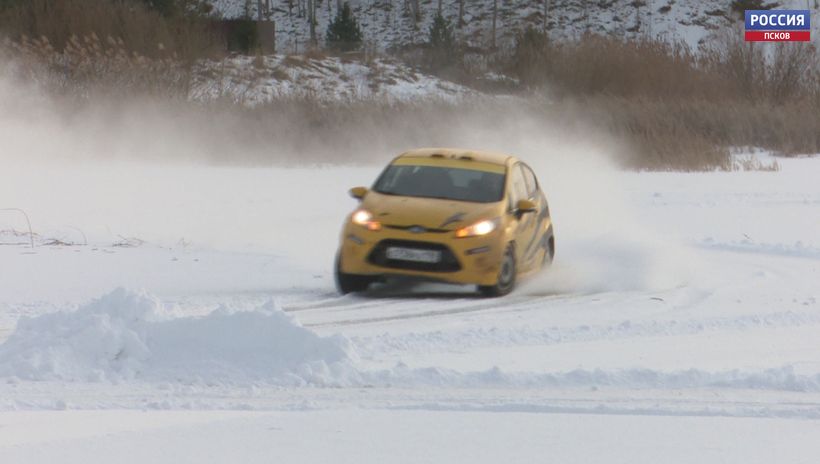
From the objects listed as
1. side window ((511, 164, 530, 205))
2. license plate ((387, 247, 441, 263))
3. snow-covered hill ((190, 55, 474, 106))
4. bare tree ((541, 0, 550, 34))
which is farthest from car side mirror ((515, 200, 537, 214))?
bare tree ((541, 0, 550, 34))

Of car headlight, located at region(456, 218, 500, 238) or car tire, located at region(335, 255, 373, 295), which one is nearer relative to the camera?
car headlight, located at region(456, 218, 500, 238)

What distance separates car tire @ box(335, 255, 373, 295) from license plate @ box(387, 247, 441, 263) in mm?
466

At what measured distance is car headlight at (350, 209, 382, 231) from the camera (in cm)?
1340

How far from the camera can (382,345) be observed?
34.1 ft

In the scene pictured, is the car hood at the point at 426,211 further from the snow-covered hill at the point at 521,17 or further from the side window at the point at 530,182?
the snow-covered hill at the point at 521,17

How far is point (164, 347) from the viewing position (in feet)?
31.0

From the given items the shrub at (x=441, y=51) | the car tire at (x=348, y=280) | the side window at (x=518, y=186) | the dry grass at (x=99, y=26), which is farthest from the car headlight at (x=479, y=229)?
the shrub at (x=441, y=51)

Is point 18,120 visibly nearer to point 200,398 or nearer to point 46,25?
point 46,25

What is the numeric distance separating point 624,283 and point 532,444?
7.48 m

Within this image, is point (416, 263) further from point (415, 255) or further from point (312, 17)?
point (312, 17)

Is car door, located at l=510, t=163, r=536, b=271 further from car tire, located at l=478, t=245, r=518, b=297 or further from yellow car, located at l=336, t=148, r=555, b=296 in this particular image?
car tire, located at l=478, t=245, r=518, b=297

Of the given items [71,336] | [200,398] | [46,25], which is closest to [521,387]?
[200,398]

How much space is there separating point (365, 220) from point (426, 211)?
62 cm

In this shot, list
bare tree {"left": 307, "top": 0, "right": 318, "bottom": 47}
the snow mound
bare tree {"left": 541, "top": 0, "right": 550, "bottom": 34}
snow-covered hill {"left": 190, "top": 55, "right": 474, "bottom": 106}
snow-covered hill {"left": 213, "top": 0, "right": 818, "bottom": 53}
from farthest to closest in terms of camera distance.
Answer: bare tree {"left": 541, "top": 0, "right": 550, "bottom": 34}, snow-covered hill {"left": 213, "top": 0, "right": 818, "bottom": 53}, bare tree {"left": 307, "top": 0, "right": 318, "bottom": 47}, snow-covered hill {"left": 190, "top": 55, "right": 474, "bottom": 106}, the snow mound
